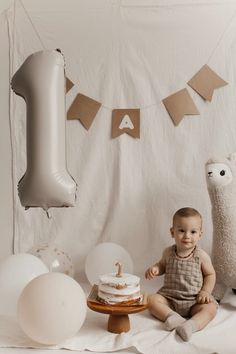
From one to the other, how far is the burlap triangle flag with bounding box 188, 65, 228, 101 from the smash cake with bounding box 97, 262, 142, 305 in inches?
41.4

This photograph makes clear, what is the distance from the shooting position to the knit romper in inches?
73.2

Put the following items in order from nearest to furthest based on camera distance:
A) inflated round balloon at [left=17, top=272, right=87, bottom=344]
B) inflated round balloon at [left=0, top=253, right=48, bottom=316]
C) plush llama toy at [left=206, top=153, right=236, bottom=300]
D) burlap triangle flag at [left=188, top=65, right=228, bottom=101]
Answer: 1. inflated round balloon at [left=17, top=272, right=87, bottom=344]
2. inflated round balloon at [left=0, top=253, right=48, bottom=316]
3. plush llama toy at [left=206, top=153, right=236, bottom=300]
4. burlap triangle flag at [left=188, top=65, right=228, bottom=101]

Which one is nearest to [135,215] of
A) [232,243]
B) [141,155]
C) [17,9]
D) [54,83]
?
[141,155]

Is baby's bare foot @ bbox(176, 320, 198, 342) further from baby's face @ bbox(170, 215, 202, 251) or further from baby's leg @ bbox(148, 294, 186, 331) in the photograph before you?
baby's face @ bbox(170, 215, 202, 251)

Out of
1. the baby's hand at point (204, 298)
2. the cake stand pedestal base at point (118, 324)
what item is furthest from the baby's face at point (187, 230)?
the cake stand pedestal base at point (118, 324)

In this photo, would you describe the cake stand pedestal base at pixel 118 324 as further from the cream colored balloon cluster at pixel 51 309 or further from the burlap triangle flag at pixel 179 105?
the burlap triangle flag at pixel 179 105

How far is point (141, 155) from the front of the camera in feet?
7.93

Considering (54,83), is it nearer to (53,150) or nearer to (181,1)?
(53,150)

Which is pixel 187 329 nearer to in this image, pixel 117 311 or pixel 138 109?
pixel 117 311

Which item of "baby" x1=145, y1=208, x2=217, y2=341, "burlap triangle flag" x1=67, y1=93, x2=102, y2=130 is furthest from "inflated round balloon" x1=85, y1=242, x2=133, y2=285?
"burlap triangle flag" x1=67, y1=93, x2=102, y2=130

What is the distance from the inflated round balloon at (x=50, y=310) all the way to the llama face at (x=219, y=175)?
811mm

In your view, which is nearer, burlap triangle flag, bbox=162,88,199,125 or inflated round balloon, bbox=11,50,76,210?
inflated round balloon, bbox=11,50,76,210

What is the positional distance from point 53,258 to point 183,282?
0.57 metres

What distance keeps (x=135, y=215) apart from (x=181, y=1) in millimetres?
1036
